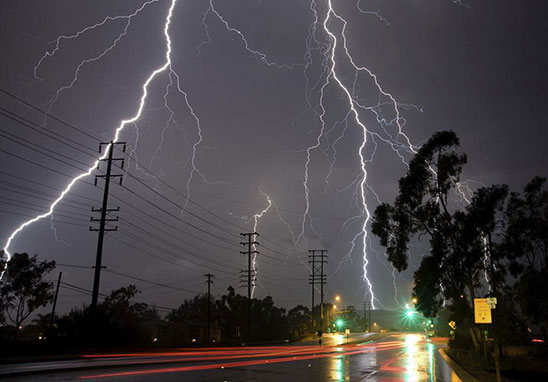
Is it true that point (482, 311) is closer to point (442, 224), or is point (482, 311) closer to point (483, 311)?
point (483, 311)

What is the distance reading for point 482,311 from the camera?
44.3 ft

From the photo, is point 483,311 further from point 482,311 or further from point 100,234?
point 100,234

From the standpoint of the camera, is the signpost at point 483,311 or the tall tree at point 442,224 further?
the tall tree at point 442,224

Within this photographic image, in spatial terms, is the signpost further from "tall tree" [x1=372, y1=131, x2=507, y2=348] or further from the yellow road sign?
"tall tree" [x1=372, y1=131, x2=507, y2=348]

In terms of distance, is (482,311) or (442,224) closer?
(482,311)

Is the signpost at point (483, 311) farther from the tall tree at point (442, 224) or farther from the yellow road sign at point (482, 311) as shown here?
the tall tree at point (442, 224)

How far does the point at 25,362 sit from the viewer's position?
22.1 m

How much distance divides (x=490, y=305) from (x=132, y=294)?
57.6 m

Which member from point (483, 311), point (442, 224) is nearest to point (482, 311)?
point (483, 311)

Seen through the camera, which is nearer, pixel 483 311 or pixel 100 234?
pixel 483 311

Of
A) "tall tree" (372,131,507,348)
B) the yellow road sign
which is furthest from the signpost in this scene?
"tall tree" (372,131,507,348)

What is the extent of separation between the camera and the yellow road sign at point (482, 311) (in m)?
13.4

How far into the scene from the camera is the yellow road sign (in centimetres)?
1339

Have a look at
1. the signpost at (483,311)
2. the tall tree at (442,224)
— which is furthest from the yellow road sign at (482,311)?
the tall tree at (442,224)
